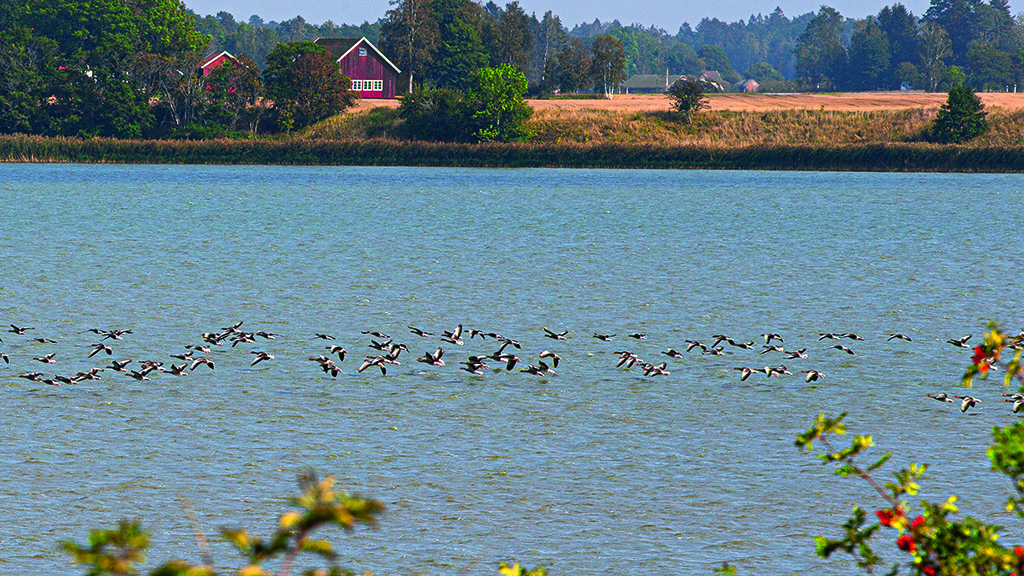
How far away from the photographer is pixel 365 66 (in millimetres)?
147000

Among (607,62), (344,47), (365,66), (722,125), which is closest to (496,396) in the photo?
(722,125)

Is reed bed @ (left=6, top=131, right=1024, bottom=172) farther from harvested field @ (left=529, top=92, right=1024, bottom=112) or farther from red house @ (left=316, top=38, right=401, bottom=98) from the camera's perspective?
red house @ (left=316, top=38, right=401, bottom=98)

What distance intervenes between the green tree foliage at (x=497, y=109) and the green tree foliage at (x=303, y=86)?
15949 millimetres

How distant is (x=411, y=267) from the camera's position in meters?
42.4

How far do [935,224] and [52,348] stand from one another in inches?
1970

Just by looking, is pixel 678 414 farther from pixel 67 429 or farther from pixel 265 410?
pixel 67 429

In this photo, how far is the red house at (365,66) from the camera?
145 m

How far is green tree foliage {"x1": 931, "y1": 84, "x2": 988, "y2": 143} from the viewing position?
114812 millimetres

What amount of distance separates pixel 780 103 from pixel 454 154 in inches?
1916

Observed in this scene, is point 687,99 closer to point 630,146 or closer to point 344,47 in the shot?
point 630,146

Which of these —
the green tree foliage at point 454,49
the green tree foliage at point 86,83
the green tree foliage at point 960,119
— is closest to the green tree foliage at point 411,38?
the green tree foliage at point 454,49

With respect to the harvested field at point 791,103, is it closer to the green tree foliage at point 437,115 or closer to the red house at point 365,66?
the green tree foliage at point 437,115

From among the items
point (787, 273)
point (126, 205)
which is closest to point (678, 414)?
point (787, 273)

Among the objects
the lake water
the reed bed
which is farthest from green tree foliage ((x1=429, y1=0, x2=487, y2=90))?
the lake water
